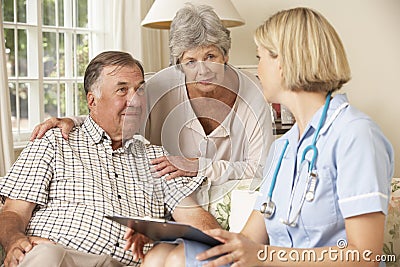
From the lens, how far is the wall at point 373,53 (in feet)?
11.7

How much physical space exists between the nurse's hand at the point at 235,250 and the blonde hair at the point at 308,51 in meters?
0.39

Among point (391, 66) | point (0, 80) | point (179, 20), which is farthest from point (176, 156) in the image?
point (391, 66)

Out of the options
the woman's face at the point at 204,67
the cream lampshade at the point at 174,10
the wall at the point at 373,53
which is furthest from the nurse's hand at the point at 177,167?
the wall at the point at 373,53

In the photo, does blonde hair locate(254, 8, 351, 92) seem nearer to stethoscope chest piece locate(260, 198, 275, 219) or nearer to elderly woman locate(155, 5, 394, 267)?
elderly woman locate(155, 5, 394, 267)

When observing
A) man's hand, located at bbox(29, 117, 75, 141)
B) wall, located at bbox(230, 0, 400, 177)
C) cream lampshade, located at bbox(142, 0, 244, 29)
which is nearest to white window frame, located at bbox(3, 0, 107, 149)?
cream lampshade, located at bbox(142, 0, 244, 29)

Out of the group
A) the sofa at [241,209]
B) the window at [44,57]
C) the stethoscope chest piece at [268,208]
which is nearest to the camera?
the stethoscope chest piece at [268,208]

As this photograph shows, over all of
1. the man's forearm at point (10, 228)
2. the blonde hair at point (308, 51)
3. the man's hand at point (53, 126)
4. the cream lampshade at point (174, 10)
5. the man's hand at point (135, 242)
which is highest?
the cream lampshade at point (174, 10)

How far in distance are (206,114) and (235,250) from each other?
834mm

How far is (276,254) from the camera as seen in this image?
5.18ft

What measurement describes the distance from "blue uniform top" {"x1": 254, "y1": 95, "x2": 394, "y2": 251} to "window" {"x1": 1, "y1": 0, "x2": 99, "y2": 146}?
1.90m

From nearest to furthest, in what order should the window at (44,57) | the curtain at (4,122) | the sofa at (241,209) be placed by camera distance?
1. the sofa at (241,209)
2. the curtain at (4,122)
3. the window at (44,57)

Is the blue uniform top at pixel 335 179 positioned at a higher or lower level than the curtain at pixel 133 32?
lower

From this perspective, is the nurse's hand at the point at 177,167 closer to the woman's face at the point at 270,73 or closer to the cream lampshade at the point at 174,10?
the woman's face at the point at 270,73

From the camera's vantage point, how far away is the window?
3287mm
